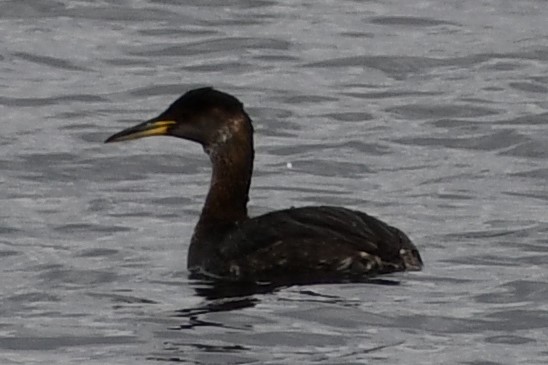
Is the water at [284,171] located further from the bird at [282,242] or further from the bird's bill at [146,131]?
the bird's bill at [146,131]

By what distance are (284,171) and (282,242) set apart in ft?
11.4

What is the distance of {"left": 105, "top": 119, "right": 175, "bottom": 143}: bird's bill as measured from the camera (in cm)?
1368

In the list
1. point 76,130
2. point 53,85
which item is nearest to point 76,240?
point 76,130

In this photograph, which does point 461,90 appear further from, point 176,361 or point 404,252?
point 176,361

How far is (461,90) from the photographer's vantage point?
19344mm

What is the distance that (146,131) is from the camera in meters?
13.7

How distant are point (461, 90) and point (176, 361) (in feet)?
28.4

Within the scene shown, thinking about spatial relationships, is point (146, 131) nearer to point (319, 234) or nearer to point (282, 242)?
point (282, 242)

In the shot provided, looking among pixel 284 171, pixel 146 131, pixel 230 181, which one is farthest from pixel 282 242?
pixel 284 171

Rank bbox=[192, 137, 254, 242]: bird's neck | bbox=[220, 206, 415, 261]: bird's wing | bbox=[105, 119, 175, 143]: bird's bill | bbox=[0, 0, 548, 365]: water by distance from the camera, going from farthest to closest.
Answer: bbox=[192, 137, 254, 242]: bird's neck, bbox=[105, 119, 175, 143]: bird's bill, bbox=[220, 206, 415, 261]: bird's wing, bbox=[0, 0, 548, 365]: water

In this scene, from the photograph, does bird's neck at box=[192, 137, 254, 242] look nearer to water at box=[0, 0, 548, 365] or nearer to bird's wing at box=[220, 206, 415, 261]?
water at box=[0, 0, 548, 365]

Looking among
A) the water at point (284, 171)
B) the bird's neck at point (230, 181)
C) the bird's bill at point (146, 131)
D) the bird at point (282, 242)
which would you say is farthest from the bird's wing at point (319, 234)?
the bird's bill at point (146, 131)

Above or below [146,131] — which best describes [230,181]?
below

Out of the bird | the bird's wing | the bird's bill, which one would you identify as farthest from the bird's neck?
the bird's wing
